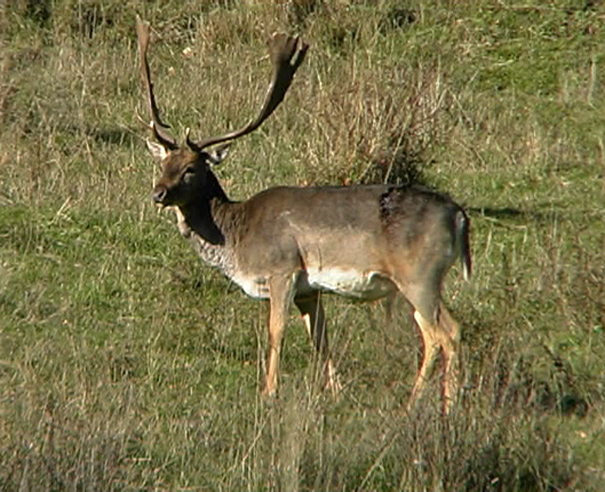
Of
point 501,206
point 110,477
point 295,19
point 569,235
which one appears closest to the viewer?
point 110,477

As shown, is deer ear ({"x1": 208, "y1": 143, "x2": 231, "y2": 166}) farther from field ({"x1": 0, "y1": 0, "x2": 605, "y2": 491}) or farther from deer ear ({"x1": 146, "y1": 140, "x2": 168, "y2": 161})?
field ({"x1": 0, "y1": 0, "x2": 605, "y2": 491})

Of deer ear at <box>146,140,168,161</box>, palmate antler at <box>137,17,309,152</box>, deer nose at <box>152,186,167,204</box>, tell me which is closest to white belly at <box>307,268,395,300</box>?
deer nose at <box>152,186,167,204</box>

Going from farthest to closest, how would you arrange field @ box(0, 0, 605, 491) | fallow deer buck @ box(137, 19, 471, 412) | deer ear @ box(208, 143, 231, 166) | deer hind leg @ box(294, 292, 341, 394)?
deer ear @ box(208, 143, 231, 166), deer hind leg @ box(294, 292, 341, 394), fallow deer buck @ box(137, 19, 471, 412), field @ box(0, 0, 605, 491)

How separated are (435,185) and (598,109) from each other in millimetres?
2635

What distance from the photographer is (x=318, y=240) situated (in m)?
9.80

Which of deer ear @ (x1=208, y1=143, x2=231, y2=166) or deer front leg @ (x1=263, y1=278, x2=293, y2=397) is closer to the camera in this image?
deer front leg @ (x1=263, y1=278, x2=293, y2=397)

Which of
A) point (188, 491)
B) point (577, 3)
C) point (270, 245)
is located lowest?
point (188, 491)

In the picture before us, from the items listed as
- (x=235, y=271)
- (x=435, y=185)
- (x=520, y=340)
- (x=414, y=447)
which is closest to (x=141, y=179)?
(x=435, y=185)

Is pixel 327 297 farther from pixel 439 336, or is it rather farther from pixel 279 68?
pixel 439 336

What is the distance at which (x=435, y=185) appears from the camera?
13383 millimetres

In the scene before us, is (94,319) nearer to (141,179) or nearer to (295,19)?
(141,179)

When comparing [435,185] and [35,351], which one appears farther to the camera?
[435,185]

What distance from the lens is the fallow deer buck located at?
9.52 meters

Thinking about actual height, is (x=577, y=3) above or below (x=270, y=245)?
above
